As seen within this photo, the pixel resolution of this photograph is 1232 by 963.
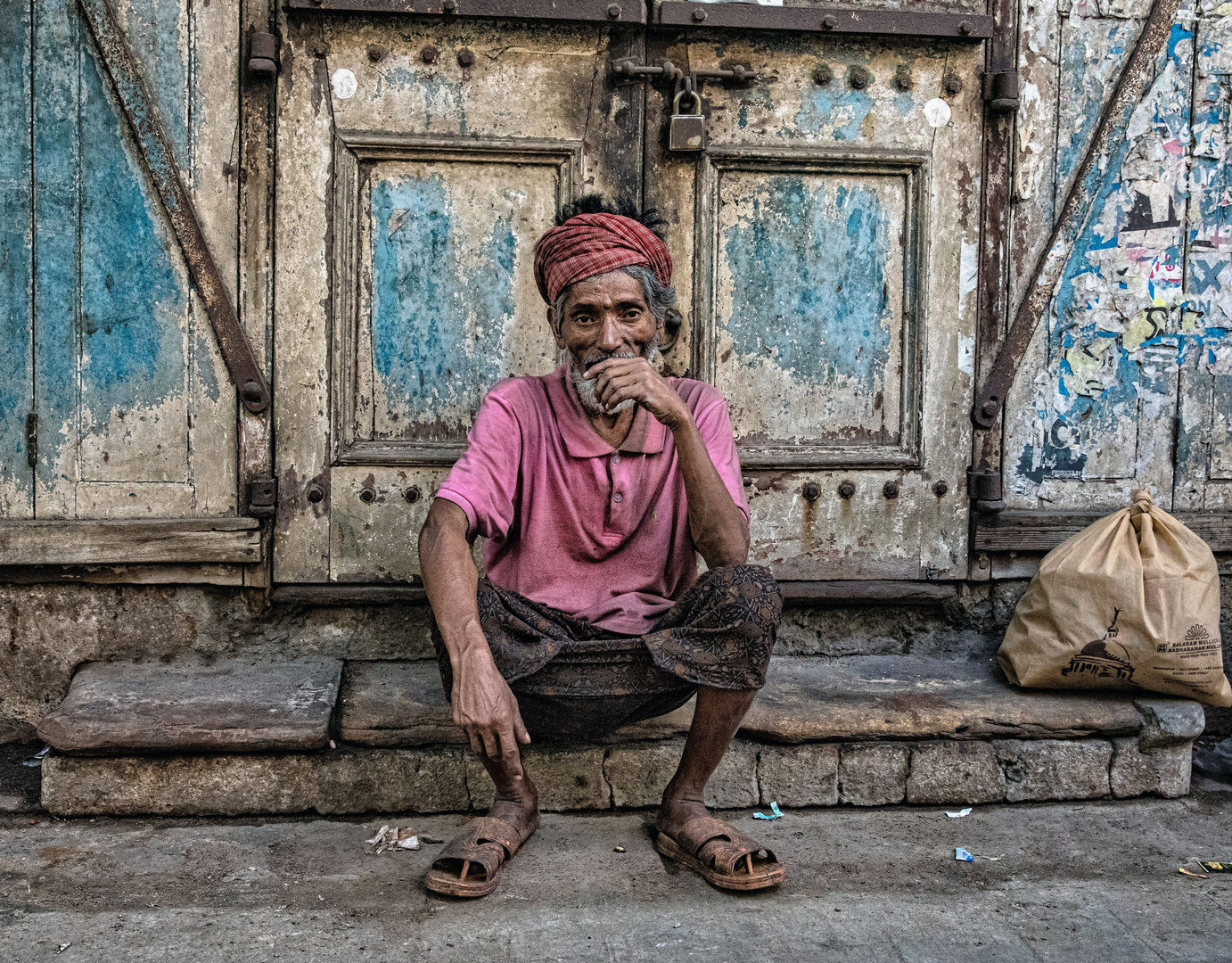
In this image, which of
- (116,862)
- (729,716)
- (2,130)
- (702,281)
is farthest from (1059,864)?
(2,130)

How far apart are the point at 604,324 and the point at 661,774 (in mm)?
1190

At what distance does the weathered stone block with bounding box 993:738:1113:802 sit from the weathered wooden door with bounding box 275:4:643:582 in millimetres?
1757

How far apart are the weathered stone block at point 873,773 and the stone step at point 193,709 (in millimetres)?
1391

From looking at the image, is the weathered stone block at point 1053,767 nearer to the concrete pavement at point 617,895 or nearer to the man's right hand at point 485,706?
the concrete pavement at point 617,895

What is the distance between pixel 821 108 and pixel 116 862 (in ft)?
9.36

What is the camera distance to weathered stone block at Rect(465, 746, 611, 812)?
2.81 metres

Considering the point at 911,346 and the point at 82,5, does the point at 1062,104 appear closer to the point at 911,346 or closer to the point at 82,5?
the point at 911,346


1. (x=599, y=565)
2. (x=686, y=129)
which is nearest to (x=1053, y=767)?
(x=599, y=565)

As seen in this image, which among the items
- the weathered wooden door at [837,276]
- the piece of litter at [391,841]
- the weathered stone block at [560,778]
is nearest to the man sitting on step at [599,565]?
the weathered stone block at [560,778]

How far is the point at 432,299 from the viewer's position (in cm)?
326

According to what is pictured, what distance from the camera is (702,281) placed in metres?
3.34

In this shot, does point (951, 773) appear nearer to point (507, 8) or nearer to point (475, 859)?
point (475, 859)

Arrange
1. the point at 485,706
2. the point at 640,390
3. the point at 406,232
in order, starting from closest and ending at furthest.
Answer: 1. the point at 485,706
2. the point at 640,390
3. the point at 406,232

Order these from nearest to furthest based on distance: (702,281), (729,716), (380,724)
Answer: (729,716) < (380,724) < (702,281)
